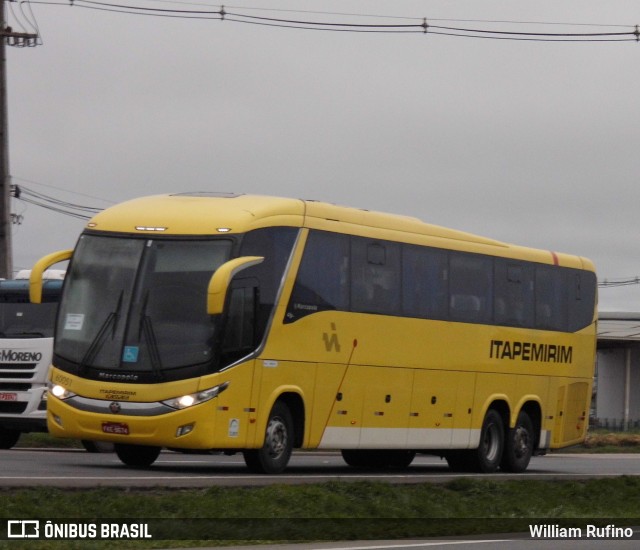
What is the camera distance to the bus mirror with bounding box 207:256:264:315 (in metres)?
18.5

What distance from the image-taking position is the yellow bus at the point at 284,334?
63.0ft

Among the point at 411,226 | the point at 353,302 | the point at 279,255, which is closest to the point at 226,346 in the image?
the point at 279,255

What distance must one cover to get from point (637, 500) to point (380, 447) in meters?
4.47

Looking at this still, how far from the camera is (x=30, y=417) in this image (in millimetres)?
25250

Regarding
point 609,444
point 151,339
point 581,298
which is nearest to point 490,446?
point 581,298

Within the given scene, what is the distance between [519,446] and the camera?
2612cm

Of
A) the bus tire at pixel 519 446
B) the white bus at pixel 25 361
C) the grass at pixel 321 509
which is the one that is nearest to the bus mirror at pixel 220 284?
the grass at pixel 321 509

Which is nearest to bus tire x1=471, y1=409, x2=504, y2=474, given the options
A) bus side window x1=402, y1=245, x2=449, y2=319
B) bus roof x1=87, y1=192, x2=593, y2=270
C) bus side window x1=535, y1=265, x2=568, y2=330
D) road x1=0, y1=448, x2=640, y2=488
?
road x1=0, y1=448, x2=640, y2=488

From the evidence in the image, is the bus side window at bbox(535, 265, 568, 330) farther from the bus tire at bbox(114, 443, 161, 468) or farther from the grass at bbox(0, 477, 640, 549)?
the bus tire at bbox(114, 443, 161, 468)

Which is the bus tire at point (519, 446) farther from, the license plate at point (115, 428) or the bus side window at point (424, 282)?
the license plate at point (115, 428)

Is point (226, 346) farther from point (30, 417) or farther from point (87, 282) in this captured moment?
point (30, 417)

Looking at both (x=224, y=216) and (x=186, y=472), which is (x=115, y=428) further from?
(x=224, y=216)

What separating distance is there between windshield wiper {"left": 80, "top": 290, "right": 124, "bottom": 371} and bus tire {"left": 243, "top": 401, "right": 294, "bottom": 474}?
2.37 m

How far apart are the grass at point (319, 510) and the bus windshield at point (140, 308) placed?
10.3 feet
